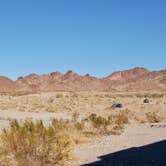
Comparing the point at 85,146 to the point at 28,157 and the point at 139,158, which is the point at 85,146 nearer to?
the point at 139,158

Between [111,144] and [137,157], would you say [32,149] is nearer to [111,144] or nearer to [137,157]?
[137,157]

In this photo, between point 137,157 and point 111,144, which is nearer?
point 137,157

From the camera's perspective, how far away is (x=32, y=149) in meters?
13.1

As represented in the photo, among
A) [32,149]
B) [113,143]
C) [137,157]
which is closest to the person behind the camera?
[32,149]

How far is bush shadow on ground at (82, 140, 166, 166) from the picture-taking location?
1438 cm

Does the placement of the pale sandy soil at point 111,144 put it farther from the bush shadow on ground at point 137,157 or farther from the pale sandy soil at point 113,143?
the bush shadow on ground at point 137,157

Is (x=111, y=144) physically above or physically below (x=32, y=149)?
below

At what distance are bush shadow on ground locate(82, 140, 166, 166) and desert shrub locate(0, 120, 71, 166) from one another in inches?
67.4

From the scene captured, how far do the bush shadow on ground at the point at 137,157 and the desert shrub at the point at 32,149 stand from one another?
5.61ft

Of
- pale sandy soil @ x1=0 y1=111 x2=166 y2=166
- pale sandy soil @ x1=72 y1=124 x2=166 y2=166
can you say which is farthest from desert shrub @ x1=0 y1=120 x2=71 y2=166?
pale sandy soil @ x1=72 y1=124 x2=166 y2=166

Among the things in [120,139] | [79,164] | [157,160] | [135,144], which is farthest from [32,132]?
[120,139]

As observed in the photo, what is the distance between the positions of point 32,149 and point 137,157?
4.11 metres

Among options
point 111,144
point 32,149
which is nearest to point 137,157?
point 111,144

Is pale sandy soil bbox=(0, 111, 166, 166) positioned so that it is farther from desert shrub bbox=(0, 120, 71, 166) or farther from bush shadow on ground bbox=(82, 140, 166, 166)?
desert shrub bbox=(0, 120, 71, 166)
